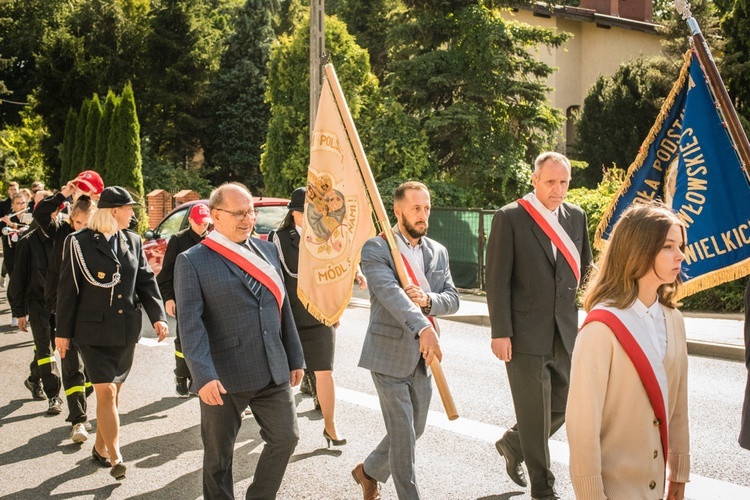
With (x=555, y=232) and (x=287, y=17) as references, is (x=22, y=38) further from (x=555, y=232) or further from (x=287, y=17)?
(x=555, y=232)

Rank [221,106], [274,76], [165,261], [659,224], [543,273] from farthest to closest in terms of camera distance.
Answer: [221,106], [274,76], [165,261], [543,273], [659,224]

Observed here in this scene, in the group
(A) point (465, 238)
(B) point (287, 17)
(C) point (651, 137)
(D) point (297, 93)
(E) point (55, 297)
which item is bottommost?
(A) point (465, 238)

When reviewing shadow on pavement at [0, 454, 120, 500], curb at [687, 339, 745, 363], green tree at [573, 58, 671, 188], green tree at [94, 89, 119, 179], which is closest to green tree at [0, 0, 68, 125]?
green tree at [94, 89, 119, 179]

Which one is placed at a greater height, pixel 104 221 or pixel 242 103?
pixel 242 103

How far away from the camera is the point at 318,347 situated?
23.1 feet

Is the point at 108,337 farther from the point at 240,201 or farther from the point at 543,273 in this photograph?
the point at 543,273

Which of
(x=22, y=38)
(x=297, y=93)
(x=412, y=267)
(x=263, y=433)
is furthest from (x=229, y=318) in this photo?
(x=22, y=38)

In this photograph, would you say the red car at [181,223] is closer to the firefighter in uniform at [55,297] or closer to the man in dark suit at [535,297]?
the firefighter in uniform at [55,297]

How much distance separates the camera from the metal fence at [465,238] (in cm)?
1772

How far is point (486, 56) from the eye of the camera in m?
22.4

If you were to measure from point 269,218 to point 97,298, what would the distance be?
22.6ft

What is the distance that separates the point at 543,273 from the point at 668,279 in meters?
2.31

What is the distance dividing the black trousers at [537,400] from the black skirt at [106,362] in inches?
109

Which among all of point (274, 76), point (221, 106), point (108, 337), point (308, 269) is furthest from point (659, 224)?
point (221, 106)
